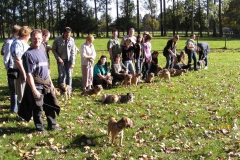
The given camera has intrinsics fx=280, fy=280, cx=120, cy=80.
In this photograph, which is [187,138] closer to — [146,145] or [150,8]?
[146,145]

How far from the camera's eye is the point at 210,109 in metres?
7.91

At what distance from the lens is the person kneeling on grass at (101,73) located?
34.0 ft

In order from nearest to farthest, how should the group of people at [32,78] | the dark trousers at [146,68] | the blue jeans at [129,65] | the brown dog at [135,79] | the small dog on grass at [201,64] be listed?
the group of people at [32,78]
the brown dog at [135,79]
the blue jeans at [129,65]
the dark trousers at [146,68]
the small dog on grass at [201,64]

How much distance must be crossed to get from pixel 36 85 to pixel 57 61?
3735 millimetres

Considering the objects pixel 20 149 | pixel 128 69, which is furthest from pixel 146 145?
pixel 128 69

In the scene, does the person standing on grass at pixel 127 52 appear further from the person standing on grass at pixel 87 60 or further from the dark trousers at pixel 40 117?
the dark trousers at pixel 40 117

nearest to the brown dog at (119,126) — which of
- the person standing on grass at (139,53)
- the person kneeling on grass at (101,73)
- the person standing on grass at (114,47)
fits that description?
the person kneeling on grass at (101,73)

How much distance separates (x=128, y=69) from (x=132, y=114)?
420 cm

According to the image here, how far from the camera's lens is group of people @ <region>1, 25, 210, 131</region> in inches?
219

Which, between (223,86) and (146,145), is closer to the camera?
(146,145)

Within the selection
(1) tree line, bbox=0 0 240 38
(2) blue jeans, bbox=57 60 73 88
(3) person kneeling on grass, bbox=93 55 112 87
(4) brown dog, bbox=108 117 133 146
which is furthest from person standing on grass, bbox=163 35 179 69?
(1) tree line, bbox=0 0 240 38


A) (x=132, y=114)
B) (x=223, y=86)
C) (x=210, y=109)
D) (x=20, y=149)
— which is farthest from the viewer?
(x=223, y=86)

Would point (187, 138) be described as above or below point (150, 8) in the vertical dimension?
below

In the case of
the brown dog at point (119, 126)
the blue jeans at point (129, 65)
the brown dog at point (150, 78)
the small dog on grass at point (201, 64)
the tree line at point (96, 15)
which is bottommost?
the brown dog at point (119, 126)
